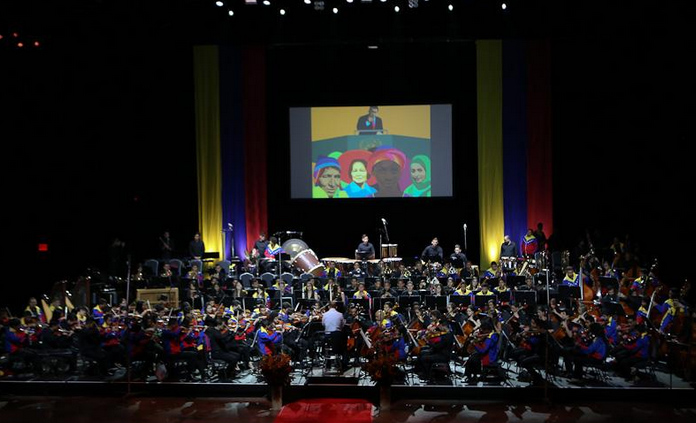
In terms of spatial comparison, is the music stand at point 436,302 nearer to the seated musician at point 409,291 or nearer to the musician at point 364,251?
the seated musician at point 409,291

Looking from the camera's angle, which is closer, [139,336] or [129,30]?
[139,336]

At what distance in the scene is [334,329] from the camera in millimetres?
16031

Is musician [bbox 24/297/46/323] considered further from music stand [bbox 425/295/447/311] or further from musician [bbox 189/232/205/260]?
music stand [bbox 425/295/447/311]

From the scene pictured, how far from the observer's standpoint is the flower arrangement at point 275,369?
14203 millimetres

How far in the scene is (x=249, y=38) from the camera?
2516 cm

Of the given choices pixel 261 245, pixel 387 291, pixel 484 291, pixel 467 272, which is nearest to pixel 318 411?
pixel 387 291

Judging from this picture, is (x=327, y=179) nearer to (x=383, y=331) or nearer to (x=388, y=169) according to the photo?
(x=388, y=169)

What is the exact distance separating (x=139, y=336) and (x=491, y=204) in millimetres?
13453

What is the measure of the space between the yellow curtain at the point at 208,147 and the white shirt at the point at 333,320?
10.6 m

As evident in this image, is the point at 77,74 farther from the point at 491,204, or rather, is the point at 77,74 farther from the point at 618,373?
the point at 618,373

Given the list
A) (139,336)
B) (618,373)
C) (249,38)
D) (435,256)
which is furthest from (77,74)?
(618,373)

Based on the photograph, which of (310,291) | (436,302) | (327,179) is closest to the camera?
(436,302)

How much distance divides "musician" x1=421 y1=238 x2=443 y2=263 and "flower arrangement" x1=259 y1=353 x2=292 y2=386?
872 cm

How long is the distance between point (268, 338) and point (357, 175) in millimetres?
10416
